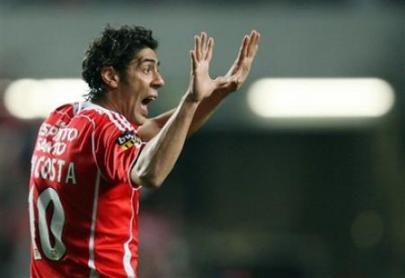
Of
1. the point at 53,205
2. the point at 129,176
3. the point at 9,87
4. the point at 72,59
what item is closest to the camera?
the point at 129,176

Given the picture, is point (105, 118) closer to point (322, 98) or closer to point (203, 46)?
point (203, 46)

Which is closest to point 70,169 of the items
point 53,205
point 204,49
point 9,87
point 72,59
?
point 53,205

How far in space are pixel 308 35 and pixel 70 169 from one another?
6930 mm

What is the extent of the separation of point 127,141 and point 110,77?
1.50 ft

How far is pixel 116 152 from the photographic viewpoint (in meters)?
4.11

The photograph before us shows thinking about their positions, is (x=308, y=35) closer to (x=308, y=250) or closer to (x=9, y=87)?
(x=308, y=250)

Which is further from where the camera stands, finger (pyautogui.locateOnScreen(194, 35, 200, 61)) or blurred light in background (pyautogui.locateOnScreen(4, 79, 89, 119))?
blurred light in background (pyautogui.locateOnScreen(4, 79, 89, 119))

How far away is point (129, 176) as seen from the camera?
4094mm

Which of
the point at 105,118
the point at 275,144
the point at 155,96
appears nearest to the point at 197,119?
the point at 155,96

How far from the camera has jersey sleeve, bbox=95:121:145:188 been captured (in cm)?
410

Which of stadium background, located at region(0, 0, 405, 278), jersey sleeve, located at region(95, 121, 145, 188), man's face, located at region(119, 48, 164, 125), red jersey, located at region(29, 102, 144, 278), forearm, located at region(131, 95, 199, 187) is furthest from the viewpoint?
stadium background, located at region(0, 0, 405, 278)

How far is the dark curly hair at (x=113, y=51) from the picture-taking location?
14.9 ft

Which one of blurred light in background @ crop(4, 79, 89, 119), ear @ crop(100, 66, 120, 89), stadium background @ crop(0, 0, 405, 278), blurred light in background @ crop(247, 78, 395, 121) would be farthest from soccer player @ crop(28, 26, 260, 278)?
blurred light in background @ crop(247, 78, 395, 121)

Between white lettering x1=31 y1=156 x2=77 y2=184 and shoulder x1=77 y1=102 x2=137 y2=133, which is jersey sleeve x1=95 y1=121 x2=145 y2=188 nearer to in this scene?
shoulder x1=77 y1=102 x2=137 y2=133
